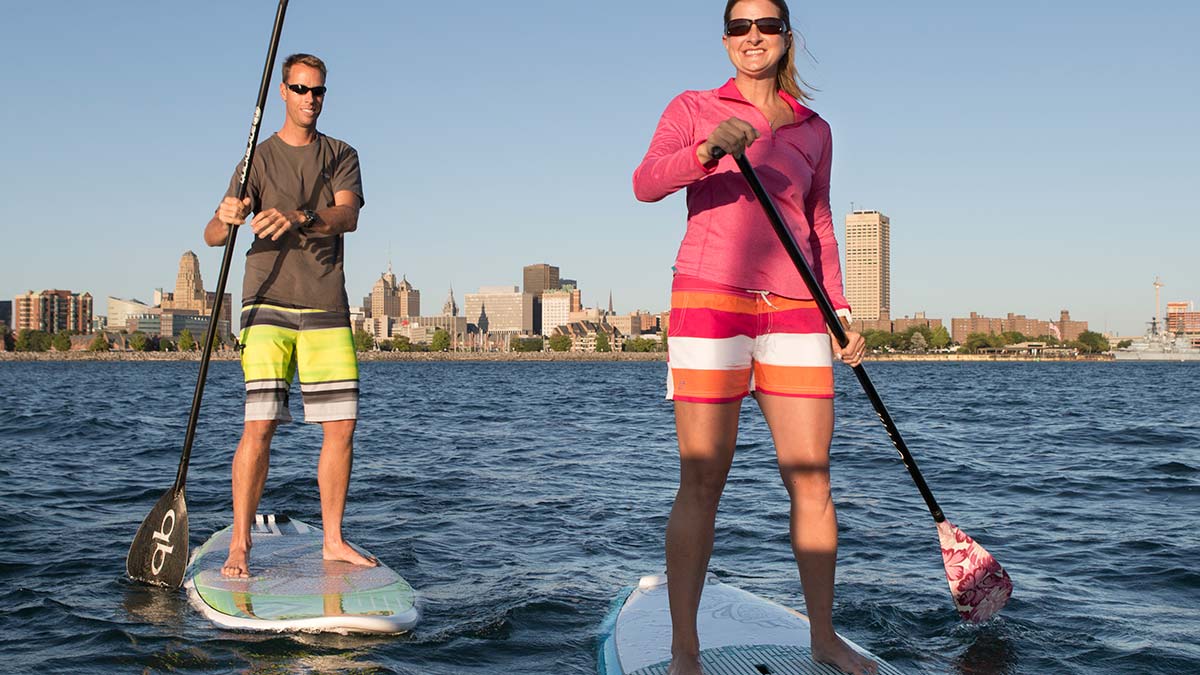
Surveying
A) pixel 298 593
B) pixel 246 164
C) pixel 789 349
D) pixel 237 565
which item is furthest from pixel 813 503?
pixel 246 164

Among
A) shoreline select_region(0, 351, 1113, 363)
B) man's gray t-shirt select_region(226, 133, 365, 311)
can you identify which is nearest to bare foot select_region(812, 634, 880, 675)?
man's gray t-shirt select_region(226, 133, 365, 311)

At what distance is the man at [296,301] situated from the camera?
5.06m

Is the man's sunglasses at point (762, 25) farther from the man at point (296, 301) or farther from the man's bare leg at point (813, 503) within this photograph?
the man at point (296, 301)

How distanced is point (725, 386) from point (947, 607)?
2571mm

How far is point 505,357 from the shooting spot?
170500mm

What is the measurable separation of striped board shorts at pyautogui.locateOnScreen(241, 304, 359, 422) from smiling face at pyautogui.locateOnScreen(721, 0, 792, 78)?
2707 millimetres

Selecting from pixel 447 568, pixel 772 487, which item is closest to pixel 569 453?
pixel 772 487

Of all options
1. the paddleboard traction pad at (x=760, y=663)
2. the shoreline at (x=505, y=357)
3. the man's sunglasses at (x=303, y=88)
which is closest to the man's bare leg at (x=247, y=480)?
the man's sunglasses at (x=303, y=88)

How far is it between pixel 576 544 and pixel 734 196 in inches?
146

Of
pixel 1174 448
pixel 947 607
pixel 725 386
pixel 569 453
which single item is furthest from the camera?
pixel 1174 448

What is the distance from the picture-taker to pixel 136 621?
4445 millimetres

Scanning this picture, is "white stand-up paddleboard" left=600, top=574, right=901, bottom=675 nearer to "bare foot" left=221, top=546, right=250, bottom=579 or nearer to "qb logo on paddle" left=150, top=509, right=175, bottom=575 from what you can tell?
"bare foot" left=221, top=546, right=250, bottom=579

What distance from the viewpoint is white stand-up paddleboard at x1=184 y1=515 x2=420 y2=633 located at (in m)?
4.34

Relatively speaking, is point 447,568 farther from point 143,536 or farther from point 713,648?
point 713,648
